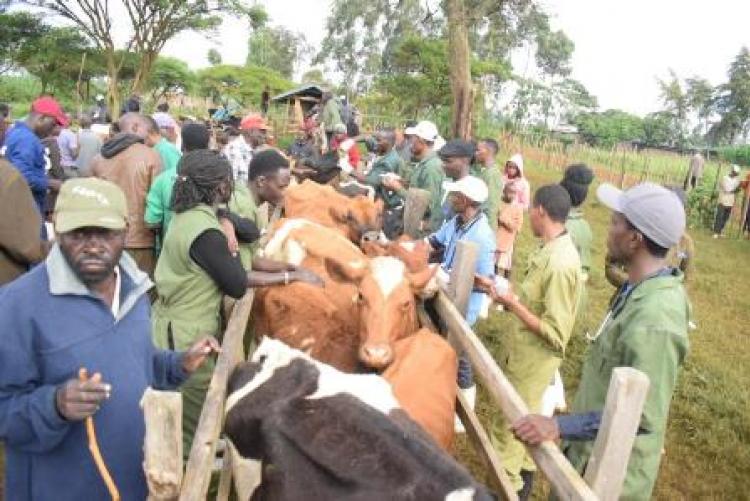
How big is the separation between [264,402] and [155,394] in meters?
0.53

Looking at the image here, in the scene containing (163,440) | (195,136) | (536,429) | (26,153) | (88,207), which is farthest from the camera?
(195,136)

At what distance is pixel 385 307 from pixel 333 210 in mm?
2204

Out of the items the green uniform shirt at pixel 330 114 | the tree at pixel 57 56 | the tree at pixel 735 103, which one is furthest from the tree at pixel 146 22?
the tree at pixel 735 103

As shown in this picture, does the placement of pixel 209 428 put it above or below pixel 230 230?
below

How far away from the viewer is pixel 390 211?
22.9ft

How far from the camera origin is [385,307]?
349cm

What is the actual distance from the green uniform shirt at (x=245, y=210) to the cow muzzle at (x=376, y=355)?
116 centimetres

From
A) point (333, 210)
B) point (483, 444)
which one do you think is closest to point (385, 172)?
point (333, 210)

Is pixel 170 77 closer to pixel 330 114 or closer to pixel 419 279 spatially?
pixel 330 114

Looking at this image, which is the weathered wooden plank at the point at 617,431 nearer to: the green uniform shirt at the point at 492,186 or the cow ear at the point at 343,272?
the cow ear at the point at 343,272

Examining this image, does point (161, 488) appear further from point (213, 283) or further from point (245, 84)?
point (245, 84)

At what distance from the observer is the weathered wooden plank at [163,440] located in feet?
6.07

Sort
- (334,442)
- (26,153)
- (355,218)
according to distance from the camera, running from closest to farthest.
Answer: (334,442)
(355,218)
(26,153)

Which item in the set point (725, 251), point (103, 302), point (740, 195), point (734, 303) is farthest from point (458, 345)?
point (740, 195)
